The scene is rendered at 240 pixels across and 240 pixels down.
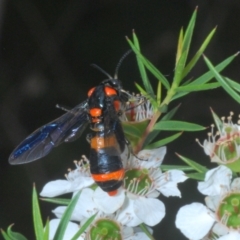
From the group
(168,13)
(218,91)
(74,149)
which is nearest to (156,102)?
(74,149)

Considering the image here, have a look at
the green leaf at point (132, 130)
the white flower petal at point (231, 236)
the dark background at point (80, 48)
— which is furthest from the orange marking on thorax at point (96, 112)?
the dark background at point (80, 48)

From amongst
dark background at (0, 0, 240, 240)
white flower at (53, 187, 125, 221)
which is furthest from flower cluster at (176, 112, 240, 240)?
dark background at (0, 0, 240, 240)

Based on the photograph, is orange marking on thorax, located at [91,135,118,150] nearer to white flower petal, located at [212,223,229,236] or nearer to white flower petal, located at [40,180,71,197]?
white flower petal, located at [40,180,71,197]

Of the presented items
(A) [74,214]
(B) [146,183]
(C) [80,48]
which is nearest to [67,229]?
(A) [74,214]

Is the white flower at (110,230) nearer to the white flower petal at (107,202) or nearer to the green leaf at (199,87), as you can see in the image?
the white flower petal at (107,202)

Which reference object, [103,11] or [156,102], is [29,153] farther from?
[103,11]
